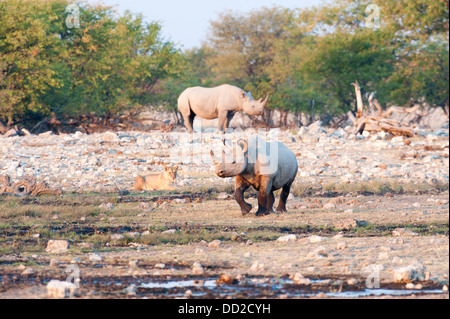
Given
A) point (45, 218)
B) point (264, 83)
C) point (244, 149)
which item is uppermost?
point (264, 83)

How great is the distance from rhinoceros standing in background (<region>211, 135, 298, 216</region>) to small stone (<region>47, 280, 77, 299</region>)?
15.6ft

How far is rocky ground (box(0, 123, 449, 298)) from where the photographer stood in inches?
257

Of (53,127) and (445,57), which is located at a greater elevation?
(445,57)

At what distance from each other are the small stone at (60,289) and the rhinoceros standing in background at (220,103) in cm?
1811

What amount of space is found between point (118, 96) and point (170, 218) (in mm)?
22127

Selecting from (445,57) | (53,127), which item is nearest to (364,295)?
(53,127)

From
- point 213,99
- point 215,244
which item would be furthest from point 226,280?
point 213,99

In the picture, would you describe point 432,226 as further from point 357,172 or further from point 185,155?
point 185,155

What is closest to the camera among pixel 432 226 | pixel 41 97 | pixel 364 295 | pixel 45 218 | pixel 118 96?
pixel 364 295

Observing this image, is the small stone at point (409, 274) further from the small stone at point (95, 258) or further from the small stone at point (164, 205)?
the small stone at point (164, 205)

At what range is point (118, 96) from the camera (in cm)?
3234

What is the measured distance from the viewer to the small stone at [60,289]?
19.6ft

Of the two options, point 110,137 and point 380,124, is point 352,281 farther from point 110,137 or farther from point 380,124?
point 380,124
